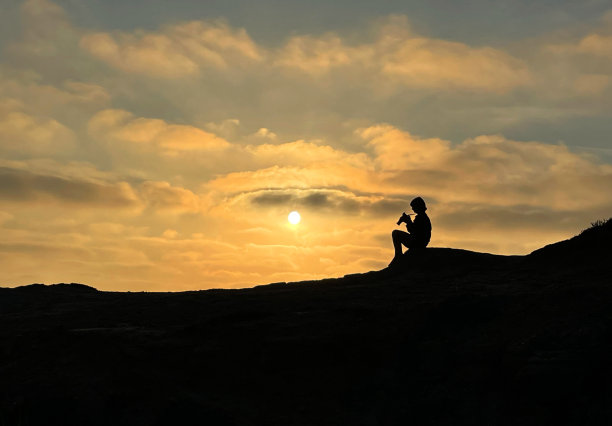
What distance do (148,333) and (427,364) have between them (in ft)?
16.9

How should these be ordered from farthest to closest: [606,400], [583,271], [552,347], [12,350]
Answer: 1. [583,271]
2. [12,350]
3. [552,347]
4. [606,400]

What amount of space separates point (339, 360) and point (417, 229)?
270 inches

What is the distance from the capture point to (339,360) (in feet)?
38.4

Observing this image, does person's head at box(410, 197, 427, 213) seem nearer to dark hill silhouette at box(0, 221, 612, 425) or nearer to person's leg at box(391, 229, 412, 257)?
person's leg at box(391, 229, 412, 257)

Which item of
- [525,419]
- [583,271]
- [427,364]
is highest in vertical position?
[583,271]

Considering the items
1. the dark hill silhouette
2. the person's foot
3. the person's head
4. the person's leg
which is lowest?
the dark hill silhouette

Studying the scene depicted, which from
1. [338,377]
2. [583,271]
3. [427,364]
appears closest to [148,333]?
[338,377]

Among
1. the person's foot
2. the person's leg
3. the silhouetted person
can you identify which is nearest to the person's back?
the silhouetted person

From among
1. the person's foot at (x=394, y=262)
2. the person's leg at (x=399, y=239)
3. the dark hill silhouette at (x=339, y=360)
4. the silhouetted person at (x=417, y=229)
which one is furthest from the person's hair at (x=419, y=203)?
the dark hill silhouette at (x=339, y=360)

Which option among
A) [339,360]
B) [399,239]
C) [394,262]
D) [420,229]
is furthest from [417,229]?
[339,360]

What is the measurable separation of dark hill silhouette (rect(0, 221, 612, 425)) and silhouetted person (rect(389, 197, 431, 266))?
10.3 ft

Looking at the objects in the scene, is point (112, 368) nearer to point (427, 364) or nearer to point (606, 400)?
point (427, 364)

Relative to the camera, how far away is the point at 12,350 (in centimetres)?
1280

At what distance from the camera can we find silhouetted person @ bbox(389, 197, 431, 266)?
17.8 m
